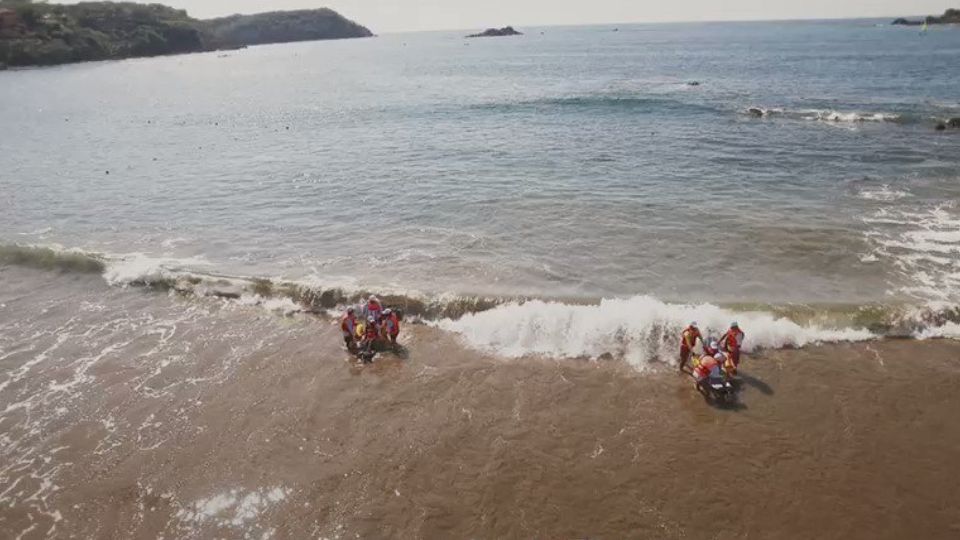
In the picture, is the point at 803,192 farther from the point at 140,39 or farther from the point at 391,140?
the point at 140,39

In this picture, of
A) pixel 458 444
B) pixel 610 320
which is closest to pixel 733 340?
pixel 610 320

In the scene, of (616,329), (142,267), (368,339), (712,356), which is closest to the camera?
(712,356)

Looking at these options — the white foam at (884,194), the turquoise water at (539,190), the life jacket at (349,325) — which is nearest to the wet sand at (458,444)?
the life jacket at (349,325)

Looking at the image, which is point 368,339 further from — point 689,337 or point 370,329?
point 689,337

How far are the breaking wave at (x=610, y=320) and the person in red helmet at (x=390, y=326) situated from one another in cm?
163

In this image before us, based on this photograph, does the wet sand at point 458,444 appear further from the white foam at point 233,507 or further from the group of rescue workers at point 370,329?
the group of rescue workers at point 370,329

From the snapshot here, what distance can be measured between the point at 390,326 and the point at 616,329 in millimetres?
6196

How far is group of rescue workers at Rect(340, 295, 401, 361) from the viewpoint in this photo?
51.5ft

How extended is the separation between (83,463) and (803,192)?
28.8m

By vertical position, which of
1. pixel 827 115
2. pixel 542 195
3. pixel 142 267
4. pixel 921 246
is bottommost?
pixel 921 246

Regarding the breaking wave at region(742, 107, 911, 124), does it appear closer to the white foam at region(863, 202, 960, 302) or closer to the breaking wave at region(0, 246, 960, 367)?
the white foam at region(863, 202, 960, 302)

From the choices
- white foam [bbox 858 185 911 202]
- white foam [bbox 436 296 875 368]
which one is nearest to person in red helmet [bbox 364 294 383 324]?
white foam [bbox 436 296 875 368]

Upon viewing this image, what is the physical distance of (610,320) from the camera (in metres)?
16.0

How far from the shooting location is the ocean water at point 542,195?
19.4 meters
